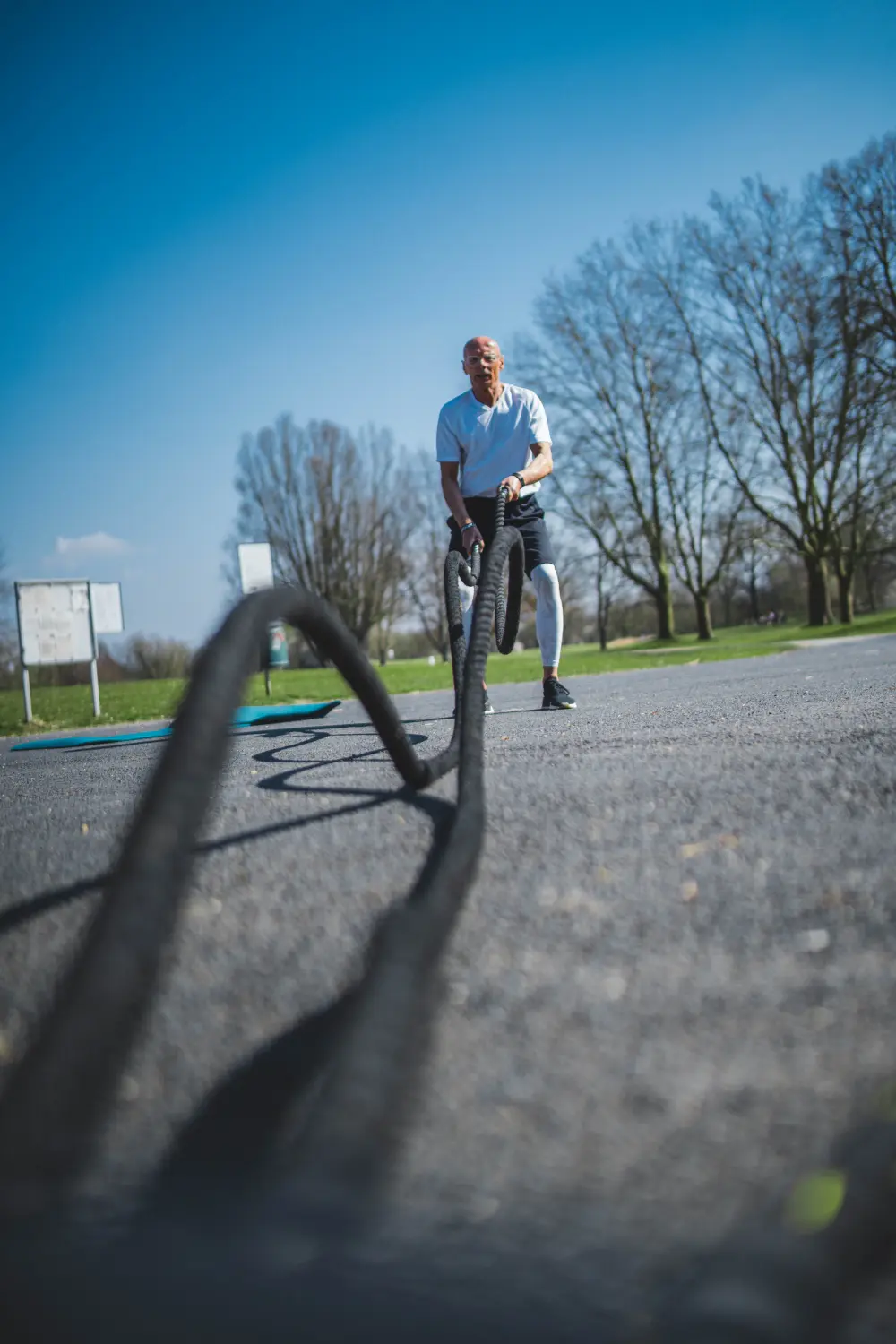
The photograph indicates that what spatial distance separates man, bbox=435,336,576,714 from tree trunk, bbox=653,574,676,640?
25308 millimetres

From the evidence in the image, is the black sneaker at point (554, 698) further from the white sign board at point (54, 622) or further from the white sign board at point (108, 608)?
the white sign board at point (108, 608)

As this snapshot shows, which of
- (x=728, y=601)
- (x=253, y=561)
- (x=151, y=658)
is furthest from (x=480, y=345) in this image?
(x=728, y=601)

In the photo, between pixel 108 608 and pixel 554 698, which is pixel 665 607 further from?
pixel 554 698

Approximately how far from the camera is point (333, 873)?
1.55 meters

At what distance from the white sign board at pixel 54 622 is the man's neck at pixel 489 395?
792cm

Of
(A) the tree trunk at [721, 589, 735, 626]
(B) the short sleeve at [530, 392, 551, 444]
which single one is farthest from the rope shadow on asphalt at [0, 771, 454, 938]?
(A) the tree trunk at [721, 589, 735, 626]

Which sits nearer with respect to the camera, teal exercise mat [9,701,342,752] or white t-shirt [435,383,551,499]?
white t-shirt [435,383,551,499]

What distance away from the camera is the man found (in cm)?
496

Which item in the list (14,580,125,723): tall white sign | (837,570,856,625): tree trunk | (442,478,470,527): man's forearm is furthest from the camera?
(837,570,856,625): tree trunk

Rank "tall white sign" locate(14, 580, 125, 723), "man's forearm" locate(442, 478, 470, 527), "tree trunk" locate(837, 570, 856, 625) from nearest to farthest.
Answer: "man's forearm" locate(442, 478, 470, 527)
"tall white sign" locate(14, 580, 125, 723)
"tree trunk" locate(837, 570, 856, 625)

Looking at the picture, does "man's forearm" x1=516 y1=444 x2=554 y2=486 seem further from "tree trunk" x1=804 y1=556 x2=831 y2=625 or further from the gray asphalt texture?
"tree trunk" x1=804 y1=556 x2=831 y2=625

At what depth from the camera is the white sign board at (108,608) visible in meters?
12.0

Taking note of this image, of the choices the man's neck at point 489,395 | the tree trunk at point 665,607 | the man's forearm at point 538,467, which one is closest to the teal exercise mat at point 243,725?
the man's forearm at point 538,467

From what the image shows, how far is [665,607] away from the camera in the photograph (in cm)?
3016
